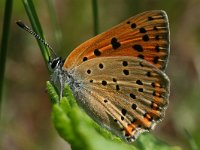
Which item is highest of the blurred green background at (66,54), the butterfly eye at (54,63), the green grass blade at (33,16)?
the green grass blade at (33,16)

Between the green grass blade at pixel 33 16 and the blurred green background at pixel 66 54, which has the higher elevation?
the green grass blade at pixel 33 16

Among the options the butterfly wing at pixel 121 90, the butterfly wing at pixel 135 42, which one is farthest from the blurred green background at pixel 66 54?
the butterfly wing at pixel 135 42

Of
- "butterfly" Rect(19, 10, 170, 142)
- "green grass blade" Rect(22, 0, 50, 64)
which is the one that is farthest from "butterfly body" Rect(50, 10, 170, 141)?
"green grass blade" Rect(22, 0, 50, 64)

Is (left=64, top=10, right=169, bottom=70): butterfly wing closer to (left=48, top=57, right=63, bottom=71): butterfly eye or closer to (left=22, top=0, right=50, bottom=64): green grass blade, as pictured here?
(left=48, top=57, right=63, bottom=71): butterfly eye

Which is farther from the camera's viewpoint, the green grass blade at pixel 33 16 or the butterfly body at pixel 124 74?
the butterfly body at pixel 124 74

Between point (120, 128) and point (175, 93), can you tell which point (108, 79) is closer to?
point (120, 128)

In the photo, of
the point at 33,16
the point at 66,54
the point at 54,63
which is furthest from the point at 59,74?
the point at 66,54

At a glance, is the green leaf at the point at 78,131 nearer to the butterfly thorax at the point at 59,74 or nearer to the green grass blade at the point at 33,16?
the green grass blade at the point at 33,16
